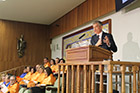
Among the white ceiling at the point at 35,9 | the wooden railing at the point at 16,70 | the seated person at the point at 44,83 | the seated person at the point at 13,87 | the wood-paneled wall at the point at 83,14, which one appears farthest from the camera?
the wooden railing at the point at 16,70

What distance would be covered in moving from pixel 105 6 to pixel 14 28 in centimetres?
559

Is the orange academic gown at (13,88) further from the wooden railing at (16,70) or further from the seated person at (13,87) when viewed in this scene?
the wooden railing at (16,70)

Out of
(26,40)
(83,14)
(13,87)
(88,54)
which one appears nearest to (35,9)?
(83,14)

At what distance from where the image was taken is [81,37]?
5395 mm

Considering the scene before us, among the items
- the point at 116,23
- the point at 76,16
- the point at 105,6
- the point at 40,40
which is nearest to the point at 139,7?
the point at 116,23

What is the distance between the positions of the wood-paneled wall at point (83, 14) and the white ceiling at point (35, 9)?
23 centimetres

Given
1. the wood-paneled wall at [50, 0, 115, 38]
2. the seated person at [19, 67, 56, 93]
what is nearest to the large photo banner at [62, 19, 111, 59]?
the wood-paneled wall at [50, 0, 115, 38]

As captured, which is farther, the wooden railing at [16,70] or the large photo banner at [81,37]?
the wooden railing at [16,70]

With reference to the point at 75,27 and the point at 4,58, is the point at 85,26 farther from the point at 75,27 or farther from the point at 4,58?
the point at 4,58

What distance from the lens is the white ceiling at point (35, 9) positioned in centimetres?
661

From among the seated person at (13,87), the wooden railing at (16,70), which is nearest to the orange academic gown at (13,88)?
the seated person at (13,87)

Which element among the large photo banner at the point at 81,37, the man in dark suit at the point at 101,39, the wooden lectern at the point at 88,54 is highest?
the large photo banner at the point at 81,37

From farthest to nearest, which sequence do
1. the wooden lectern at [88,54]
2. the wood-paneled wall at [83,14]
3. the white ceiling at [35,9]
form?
the white ceiling at [35,9]
the wood-paneled wall at [83,14]
the wooden lectern at [88,54]

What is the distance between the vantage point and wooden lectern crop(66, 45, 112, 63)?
235 cm
